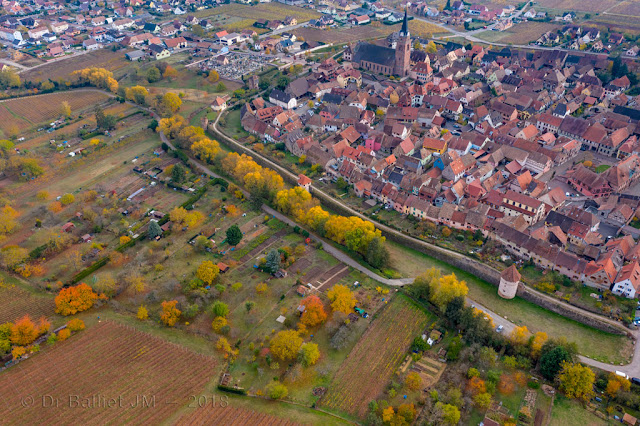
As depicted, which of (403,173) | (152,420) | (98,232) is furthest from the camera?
(403,173)

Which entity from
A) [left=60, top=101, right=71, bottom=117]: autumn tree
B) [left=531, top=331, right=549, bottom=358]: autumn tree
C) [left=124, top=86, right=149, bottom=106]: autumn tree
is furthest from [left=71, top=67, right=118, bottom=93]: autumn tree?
[left=531, top=331, right=549, bottom=358]: autumn tree

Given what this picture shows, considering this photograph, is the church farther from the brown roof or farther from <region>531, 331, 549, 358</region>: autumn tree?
<region>531, 331, 549, 358</region>: autumn tree

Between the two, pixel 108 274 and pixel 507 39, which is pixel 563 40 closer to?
pixel 507 39

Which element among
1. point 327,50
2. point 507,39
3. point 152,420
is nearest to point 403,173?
point 152,420

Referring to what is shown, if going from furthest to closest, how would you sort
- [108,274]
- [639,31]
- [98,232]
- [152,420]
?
[639,31] → [98,232] → [108,274] → [152,420]

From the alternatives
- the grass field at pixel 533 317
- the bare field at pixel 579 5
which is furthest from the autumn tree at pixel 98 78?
the bare field at pixel 579 5

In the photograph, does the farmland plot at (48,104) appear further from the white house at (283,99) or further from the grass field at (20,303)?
the grass field at (20,303)
